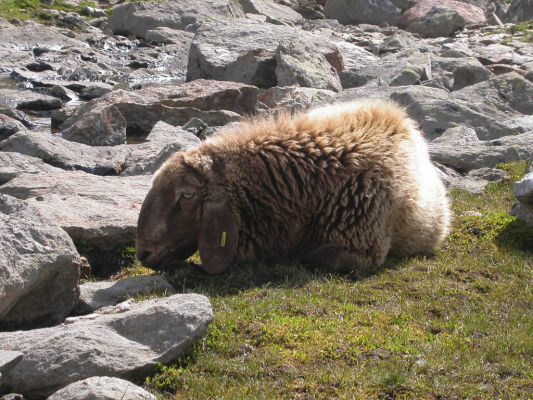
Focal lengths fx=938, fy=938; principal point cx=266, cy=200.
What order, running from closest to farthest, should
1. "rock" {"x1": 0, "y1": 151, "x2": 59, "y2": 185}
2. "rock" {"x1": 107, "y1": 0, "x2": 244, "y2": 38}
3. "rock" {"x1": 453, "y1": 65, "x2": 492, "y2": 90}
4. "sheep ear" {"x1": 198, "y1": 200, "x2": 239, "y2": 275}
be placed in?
"sheep ear" {"x1": 198, "y1": 200, "x2": 239, "y2": 275}, "rock" {"x1": 0, "y1": 151, "x2": 59, "y2": 185}, "rock" {"x1": 453, "y1": 65, "x2": 492, "y2": 90}, "rock" {"x1": 107, "y1": 0, "x2": 244, "y2": 38}

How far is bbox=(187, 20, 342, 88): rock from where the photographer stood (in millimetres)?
23750

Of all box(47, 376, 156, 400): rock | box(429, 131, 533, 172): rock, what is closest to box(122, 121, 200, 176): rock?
box(429, 131, 533, 172): rock

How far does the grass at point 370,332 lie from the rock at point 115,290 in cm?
33

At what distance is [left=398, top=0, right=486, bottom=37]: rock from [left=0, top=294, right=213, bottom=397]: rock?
Answer: 39851 mm

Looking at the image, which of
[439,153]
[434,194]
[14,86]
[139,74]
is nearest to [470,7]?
[139,74]

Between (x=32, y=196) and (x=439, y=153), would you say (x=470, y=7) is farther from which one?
(x=32, y=196)

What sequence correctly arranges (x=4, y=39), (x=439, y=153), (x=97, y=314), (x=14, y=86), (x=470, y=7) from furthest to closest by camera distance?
(x=470, y=7) < (x=4, y=39) < (x=14, y=86) < (x=439, y=153) < (x=97, y=314)

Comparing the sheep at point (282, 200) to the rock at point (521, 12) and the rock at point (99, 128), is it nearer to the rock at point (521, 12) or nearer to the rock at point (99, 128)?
the rock at point (99, 128)

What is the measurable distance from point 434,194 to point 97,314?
433 centimetres

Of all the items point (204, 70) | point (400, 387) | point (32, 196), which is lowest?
point (204, 70)

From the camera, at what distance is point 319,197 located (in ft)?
31.1

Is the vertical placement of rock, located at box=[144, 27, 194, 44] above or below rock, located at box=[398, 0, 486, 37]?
below

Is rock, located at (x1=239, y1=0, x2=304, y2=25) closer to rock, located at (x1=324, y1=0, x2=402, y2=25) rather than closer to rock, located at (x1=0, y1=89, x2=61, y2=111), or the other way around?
rock, located at (x1=324, y1=0, x2=402, y2=25)

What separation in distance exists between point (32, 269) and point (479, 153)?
30.2 feet
